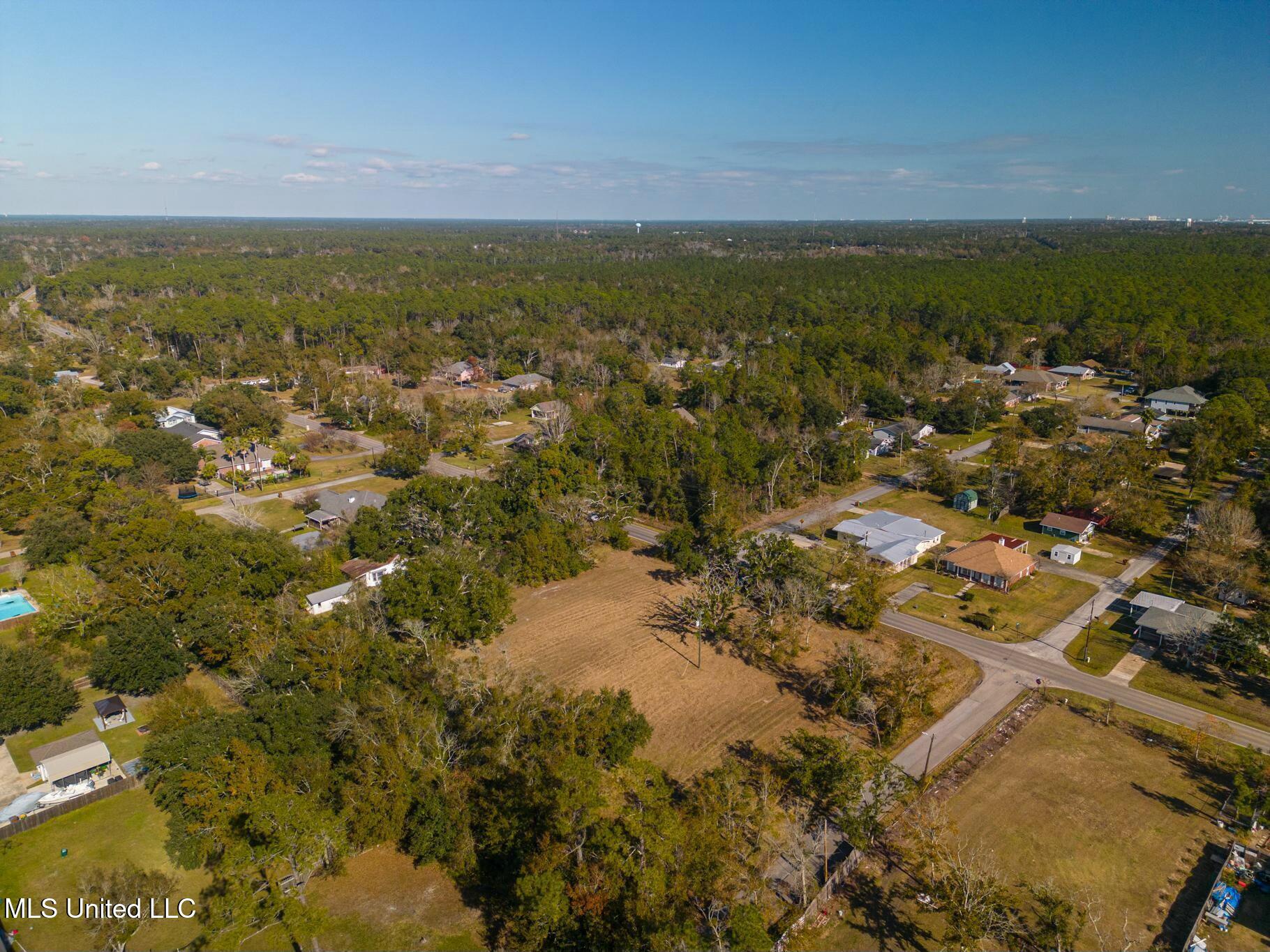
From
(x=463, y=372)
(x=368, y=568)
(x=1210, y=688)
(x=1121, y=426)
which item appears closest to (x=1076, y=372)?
(x=1121, y=426)

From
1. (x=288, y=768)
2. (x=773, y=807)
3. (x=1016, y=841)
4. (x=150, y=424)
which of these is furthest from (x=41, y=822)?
(x=150, y=424)

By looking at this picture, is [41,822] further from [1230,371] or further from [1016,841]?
[1230,371]

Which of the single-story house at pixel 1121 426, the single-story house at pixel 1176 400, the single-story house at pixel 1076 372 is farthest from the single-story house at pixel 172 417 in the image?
the single-story house at pixel 1076 372

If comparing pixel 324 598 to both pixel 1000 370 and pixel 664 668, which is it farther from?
pixel 1000 370

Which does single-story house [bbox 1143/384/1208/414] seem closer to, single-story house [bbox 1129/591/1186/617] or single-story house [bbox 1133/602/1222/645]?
single-story house [bbox 1129/591/1186/617]

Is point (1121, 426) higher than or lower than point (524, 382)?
higher

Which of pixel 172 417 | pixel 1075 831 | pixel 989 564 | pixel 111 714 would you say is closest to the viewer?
pixel 1075 831

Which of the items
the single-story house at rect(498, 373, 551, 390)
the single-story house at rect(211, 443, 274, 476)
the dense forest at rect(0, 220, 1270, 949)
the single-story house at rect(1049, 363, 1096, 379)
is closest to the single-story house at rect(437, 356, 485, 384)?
the dense forest at rect(0, 220, 1270, 949)
